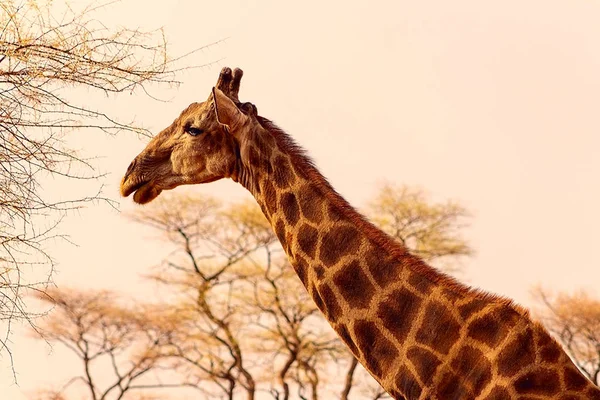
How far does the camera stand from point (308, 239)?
21.9ft

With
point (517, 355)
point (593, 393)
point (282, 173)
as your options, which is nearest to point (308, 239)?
point (282, 173)

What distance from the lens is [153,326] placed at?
2792 cm

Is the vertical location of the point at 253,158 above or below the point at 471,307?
above

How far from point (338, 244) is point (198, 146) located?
4.25 ft

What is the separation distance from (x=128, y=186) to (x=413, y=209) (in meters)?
21.7

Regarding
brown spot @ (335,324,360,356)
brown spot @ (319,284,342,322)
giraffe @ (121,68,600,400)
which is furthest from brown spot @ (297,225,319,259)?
brown spot @ (335,324,360,356)

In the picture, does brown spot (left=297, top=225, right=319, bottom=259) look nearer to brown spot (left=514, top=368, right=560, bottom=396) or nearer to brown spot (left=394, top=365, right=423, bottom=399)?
brown spot (left=394, top=365, right=423, bottom=399)

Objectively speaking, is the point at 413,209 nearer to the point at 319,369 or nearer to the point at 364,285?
the point at 319,369

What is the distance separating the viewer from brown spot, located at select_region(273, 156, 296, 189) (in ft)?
22.4

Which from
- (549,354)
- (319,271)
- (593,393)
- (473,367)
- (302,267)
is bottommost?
(593,393)

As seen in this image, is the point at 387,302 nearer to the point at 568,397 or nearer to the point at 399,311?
the point at 399,311

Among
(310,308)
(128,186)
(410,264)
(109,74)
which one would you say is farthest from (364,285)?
(310,308)

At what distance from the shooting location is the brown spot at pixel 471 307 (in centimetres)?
612

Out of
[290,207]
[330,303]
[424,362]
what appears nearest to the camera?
[424,362]
